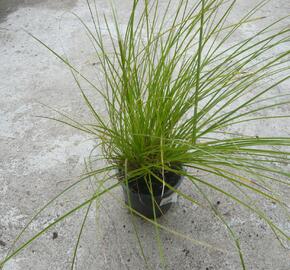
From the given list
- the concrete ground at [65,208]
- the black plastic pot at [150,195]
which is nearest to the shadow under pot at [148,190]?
the black plastic pot at [150,195]

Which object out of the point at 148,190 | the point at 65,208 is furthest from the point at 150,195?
the point at 65,208

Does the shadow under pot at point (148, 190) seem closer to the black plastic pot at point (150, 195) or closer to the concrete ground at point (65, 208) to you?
the black plastic pot at point (150, 195)

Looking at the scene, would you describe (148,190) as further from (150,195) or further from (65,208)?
(65,208)

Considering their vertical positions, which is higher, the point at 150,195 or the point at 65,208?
the point at 150,195

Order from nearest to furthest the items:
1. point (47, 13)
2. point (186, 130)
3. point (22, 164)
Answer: point (186, 130) < point (22, 164) < point (47, 13)

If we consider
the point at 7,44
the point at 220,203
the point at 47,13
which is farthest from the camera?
the point at 47,13

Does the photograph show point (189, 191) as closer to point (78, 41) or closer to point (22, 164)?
Answer: point (22, 164)

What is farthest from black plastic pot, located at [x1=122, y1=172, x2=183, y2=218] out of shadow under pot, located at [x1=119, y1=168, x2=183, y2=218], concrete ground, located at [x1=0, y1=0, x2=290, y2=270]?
concrete ground, located at [x1=0, y1=0, x2=290, y2=270]

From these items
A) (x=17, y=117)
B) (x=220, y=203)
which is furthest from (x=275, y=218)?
(x=17, y=117)
